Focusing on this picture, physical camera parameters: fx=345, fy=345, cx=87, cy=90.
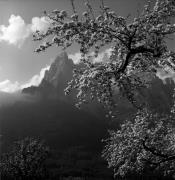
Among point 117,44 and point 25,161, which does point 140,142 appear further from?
point 25,161

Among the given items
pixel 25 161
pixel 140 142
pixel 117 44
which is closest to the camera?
pixel 117 44

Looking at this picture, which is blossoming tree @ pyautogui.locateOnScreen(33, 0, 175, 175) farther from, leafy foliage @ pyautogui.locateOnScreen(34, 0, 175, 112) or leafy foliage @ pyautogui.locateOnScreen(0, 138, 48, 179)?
leafy foliage @ pyautogui.locateOnScreen(0, 138, 48, 179)

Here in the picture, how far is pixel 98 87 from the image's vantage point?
58.8 feet

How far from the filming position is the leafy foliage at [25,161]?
89.5 meters

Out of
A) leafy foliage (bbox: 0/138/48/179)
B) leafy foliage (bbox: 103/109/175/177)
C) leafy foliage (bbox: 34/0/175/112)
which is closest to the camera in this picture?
leafy foliage (bbox: 34/0/175/112)

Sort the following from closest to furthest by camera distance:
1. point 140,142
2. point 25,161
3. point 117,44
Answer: point 117,44 → point 140,142 → point 25,161

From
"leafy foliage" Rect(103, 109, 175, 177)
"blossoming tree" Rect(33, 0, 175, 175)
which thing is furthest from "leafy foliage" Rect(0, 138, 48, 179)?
"blossoming tree" Rect(33, 0, 175, 175)

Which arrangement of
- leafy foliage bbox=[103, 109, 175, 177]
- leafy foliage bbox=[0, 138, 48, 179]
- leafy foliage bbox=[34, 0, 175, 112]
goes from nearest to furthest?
leafy foliage bbox=[34, 0, 175, 112] < leafy foliage bbox=[103, 109, 175, 177] < leafy foliage bbox=[0, 138, 48, 179]

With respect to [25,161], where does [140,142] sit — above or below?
below

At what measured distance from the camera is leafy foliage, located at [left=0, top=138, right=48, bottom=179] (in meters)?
89.5

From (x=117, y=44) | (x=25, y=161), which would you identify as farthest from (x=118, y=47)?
(x=25, y=161)

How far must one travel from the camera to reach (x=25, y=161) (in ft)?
295

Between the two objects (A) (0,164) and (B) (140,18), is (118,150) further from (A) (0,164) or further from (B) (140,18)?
(A) (0,164)

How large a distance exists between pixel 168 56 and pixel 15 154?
3240 inches
